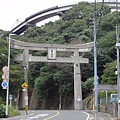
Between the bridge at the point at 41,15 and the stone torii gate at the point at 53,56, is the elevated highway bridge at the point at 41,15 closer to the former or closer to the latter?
the bridge at the point at 41,15

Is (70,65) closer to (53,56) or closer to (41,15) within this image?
Answer: (53,56)

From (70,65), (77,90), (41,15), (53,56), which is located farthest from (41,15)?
(77,90)

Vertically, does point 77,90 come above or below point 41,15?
below

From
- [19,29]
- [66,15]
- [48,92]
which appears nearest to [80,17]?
[66,15]

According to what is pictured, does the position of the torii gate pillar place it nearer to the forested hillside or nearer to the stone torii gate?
the stone torii gate

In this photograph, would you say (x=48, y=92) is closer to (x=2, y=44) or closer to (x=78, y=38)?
(x=78, y=38)

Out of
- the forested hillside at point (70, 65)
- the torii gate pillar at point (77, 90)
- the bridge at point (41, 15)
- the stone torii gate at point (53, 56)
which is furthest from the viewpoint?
the bridge at point (41, 15)

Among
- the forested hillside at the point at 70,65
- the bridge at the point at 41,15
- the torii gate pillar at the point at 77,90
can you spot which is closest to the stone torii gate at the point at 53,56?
the torii gate pillar at the point at 77,90

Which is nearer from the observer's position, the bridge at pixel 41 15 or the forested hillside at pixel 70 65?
the forested hillside at pixel 70 65

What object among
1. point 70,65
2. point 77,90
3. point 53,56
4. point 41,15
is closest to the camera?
point 53,56

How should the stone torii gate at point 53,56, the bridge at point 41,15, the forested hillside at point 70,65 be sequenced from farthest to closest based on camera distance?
the bridge at point 41,15 → the stone torii gate at point 53,56 → the forested hillside at point 70,65

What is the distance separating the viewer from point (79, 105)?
45750mm

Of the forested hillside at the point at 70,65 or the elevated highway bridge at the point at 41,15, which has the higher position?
the elevated highway bridge at the point at 41,15

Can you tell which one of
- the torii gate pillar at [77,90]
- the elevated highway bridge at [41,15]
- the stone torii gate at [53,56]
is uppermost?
the elevated highway bridge at [41,15]
